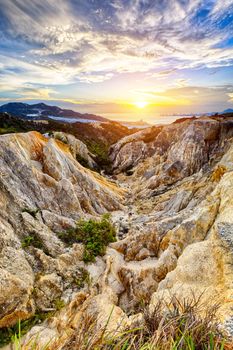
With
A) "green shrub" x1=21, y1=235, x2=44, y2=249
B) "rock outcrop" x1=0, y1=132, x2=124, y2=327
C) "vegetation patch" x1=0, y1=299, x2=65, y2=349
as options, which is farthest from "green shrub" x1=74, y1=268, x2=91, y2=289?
"green shrub" x1=21, y1=235, x2=44, y2=249

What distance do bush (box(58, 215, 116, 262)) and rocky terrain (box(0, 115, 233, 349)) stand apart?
47 cm

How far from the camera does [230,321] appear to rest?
11.8 ft

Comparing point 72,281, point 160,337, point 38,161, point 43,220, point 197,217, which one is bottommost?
point 72,281

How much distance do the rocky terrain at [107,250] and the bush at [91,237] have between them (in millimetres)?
471

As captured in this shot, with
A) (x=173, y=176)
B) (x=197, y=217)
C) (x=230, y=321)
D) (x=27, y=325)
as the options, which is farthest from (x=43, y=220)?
(x=173, y=176)

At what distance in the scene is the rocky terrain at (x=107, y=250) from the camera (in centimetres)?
676

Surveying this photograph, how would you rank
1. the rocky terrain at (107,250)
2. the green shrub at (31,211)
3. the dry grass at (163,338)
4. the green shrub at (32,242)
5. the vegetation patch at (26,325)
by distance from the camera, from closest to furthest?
the dry grass at (163,338) → the rocky terrain at (107,250) → the vegetation patch at (26,325) → the green shrub at (32,242) → the green shrub at (31,211)

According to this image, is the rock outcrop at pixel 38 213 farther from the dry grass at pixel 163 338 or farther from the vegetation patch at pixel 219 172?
the vegetation patch at pixel 219 172

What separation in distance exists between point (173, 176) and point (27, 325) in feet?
79.8

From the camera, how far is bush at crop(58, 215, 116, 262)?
1544 centimetres

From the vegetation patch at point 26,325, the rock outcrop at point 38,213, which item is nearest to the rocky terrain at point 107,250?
the rock outcrop at point 38,213

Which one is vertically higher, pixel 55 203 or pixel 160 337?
pixel 160 337

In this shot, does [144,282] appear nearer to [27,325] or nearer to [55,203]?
[27,325]

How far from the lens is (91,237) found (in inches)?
653
